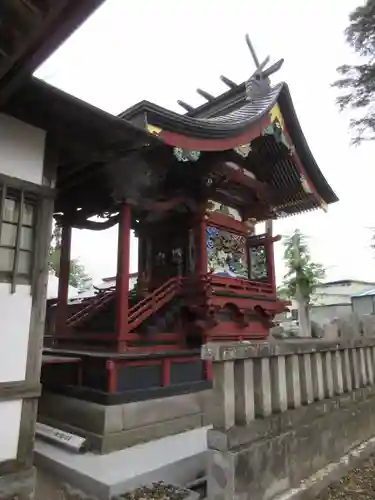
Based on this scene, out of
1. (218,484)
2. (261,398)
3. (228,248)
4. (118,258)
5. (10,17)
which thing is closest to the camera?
(10,17)

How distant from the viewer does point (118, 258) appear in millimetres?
5934

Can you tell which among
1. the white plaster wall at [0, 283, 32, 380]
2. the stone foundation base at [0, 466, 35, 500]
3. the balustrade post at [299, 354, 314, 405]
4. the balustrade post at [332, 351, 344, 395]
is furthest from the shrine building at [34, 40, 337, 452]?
the balustrade post at [299, 354, 314, 405]

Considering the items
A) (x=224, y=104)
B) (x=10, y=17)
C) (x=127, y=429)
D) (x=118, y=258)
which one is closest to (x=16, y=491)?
(x=127, y=429)

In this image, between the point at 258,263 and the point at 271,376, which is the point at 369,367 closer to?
the point at 271,376

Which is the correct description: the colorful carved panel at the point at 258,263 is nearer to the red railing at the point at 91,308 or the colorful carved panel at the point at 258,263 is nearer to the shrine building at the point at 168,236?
the shrine building at the point at 168,236

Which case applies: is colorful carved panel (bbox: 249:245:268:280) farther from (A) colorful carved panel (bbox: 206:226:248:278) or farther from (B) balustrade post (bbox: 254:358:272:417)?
(B) balustrade post (bbox: 254:358:272:417)

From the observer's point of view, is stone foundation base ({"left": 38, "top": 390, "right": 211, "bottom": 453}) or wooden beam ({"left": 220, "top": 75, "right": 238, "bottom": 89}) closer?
stone foundation base ({"left": 38, "top": 390, "right": 211, "bottom": 453})

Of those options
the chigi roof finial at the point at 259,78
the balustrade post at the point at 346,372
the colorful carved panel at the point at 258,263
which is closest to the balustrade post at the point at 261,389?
the balustrade post at the point at 346,372

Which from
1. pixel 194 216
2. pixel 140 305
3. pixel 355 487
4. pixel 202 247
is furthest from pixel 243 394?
pixel 194 216

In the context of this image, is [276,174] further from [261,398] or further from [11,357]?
[11,357]

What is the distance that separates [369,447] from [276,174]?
5.72 meters

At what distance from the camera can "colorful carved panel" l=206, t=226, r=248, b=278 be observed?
7098 millimetres

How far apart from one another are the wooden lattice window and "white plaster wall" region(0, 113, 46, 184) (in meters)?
0.20

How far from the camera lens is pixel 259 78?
8172mm
